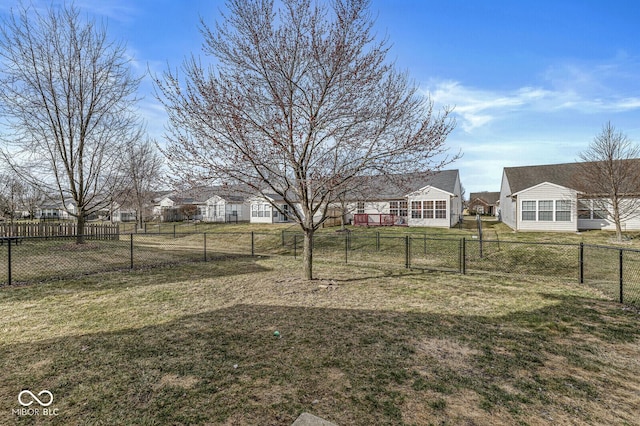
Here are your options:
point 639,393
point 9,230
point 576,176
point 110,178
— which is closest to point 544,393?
point 639,393

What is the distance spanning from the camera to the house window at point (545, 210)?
21.7m

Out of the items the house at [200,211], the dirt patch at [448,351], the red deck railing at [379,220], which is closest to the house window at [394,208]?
the red deck railing at [379,220]

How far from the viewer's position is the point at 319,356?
4.00m

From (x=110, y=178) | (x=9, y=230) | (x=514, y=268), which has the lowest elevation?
(x=514, y=268)

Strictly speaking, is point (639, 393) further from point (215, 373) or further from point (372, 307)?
point (215, 373)

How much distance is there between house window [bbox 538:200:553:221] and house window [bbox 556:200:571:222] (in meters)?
0.40

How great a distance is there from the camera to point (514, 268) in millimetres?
11625

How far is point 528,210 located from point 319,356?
24037mm

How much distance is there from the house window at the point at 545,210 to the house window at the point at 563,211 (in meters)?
0.40

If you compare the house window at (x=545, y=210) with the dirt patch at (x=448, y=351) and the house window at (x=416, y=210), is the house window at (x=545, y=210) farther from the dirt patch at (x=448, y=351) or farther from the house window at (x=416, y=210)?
the dirt patch at (x=448, y=351)

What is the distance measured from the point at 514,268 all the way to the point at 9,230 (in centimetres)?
2414

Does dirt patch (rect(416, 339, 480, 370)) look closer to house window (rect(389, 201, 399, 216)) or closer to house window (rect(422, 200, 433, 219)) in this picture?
house window (rect(422, 200, 433, 219))

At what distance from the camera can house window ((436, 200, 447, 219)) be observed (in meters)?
25.5

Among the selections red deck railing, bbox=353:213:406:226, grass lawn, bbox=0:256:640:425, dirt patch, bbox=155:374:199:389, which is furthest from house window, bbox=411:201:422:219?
dirt patch, bbox=155:374:199:389
